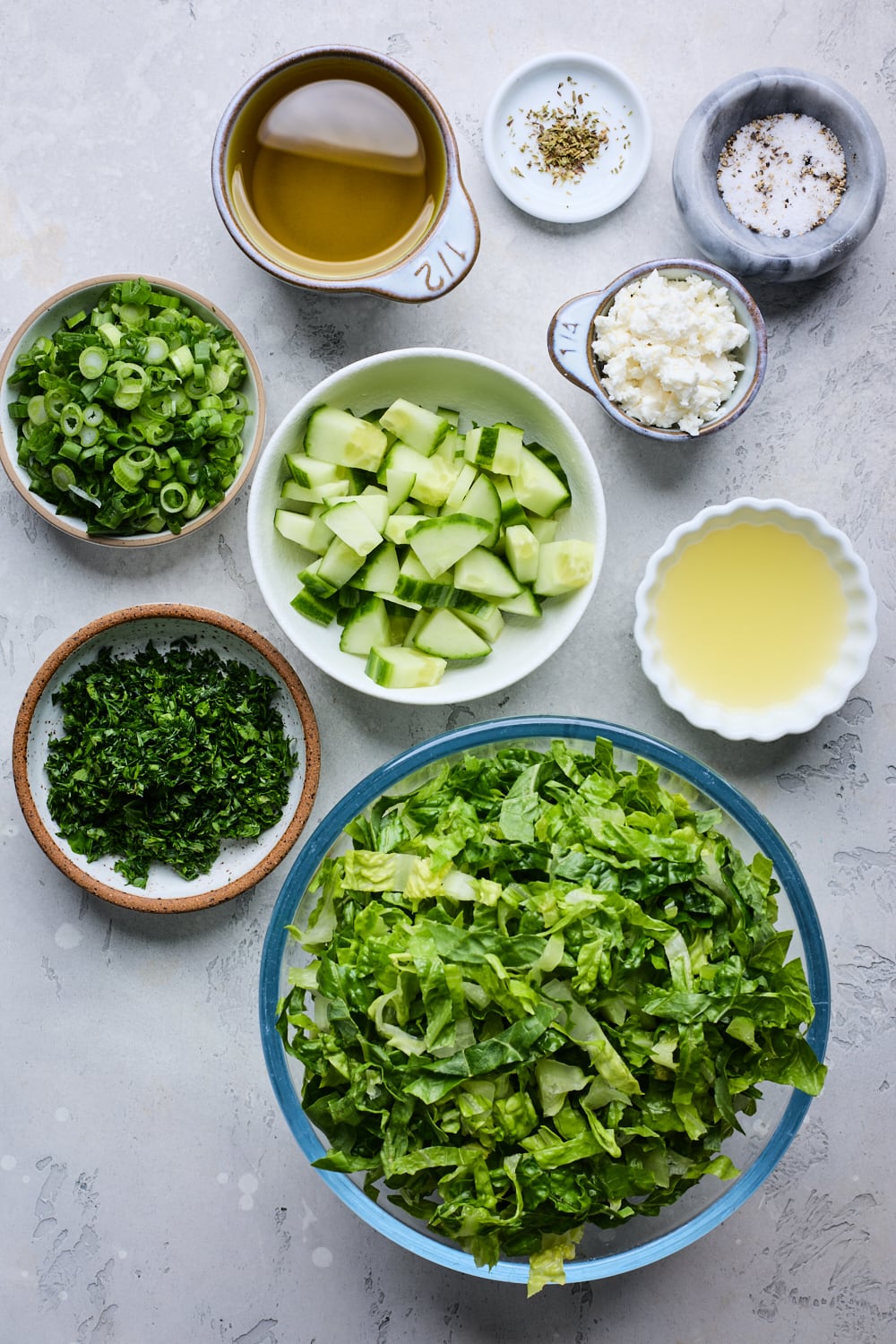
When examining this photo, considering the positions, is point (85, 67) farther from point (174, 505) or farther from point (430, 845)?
point (430, 845)

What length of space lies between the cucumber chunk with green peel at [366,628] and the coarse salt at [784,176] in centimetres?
97

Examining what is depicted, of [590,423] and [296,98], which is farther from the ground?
[296,98]

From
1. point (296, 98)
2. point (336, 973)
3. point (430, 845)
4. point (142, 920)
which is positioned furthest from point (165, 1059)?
point (296, 98)

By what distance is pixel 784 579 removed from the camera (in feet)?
6.25

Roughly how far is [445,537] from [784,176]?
94 cm

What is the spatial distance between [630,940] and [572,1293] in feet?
3.21

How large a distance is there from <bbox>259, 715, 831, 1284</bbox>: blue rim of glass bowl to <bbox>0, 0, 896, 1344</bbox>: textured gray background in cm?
23

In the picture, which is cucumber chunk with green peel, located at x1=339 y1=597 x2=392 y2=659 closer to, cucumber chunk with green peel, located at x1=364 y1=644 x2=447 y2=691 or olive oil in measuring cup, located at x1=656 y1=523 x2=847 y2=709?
cucumber chunk with green peel, located at x1=364 y1=644 x2=447 y2=691

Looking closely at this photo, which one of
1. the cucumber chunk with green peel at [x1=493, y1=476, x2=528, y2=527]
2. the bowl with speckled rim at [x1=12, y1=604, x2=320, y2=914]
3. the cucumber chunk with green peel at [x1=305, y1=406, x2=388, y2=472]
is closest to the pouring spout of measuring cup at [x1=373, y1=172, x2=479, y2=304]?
the cucumber chunk with green peel at [x1=305, y1=406, x2=388, y2=472]

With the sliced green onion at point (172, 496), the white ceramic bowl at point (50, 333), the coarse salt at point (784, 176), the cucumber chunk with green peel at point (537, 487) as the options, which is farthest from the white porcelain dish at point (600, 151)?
the sliced green onion at point (172, 496)

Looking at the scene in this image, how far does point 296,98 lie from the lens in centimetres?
183

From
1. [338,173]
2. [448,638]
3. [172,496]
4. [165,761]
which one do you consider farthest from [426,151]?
[165,761]

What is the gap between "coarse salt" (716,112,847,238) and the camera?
1891mm

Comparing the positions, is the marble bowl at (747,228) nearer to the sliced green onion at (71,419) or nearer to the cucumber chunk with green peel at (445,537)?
the cucumber chunk with green peel at (445,537)
